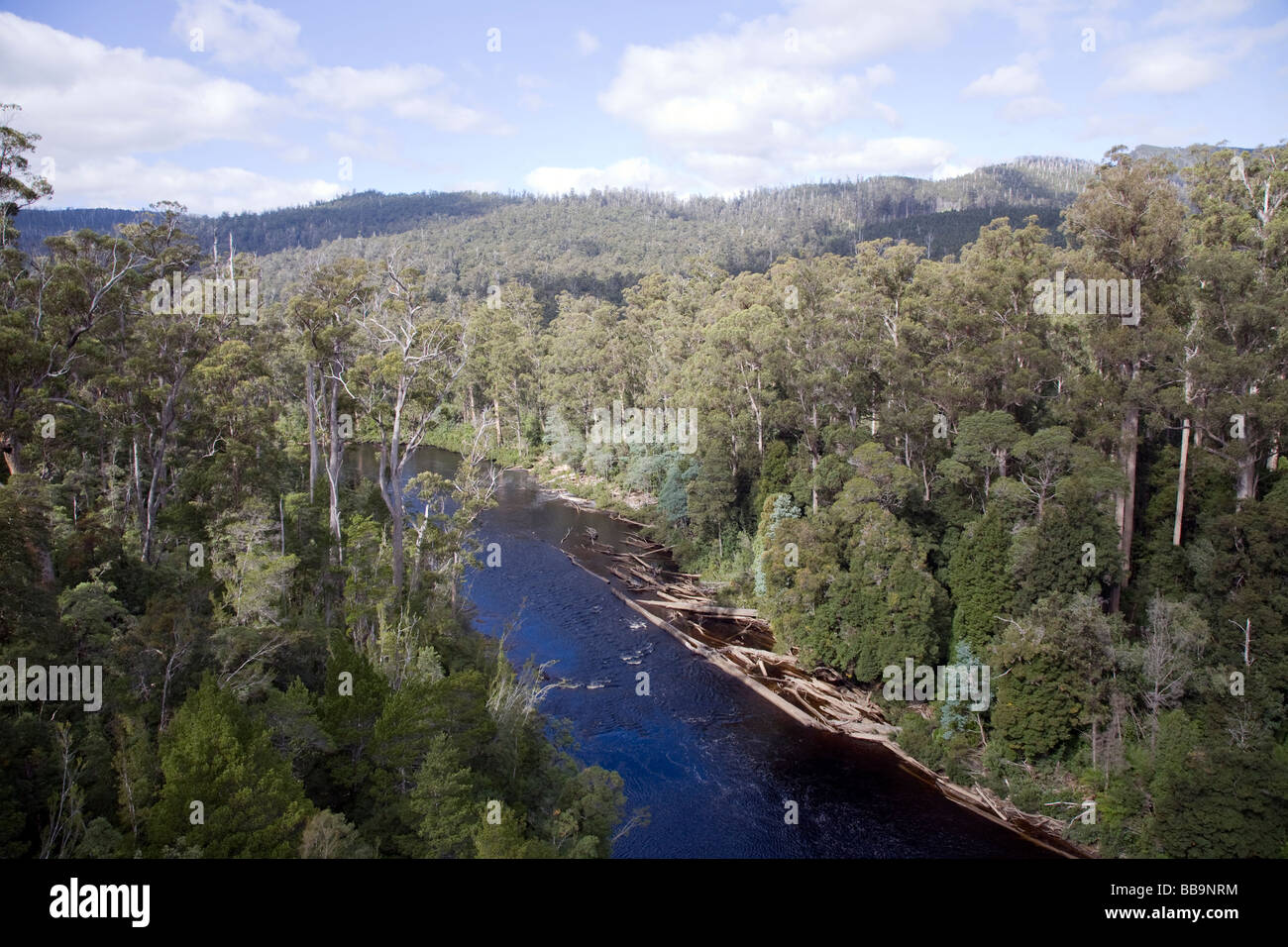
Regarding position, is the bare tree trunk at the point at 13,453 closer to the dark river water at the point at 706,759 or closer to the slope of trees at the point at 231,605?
the slope of trees at the point at 231,605

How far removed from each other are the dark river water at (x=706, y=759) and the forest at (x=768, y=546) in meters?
1.91

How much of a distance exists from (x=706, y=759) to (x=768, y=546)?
36.5ft

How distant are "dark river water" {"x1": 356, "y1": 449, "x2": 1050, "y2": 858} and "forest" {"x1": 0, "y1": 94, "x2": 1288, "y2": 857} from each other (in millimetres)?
1912

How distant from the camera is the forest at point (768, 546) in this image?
Answer: 14.3m

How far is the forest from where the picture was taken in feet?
47.0

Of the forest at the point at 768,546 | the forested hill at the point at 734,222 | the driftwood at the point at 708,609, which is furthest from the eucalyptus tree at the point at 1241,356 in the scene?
the forested hill at the point at 734,222

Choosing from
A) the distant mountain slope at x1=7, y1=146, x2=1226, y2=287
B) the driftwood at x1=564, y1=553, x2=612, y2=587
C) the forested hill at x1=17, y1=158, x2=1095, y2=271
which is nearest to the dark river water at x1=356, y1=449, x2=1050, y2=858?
the driftwood at x1=564, y1=553, x2=612, y2=587

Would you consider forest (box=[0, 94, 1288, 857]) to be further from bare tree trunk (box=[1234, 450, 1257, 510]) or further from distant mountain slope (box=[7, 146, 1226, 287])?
distant mountain slope (box=[7, 146, 1226, 287])

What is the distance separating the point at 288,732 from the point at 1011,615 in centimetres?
2132

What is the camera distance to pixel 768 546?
3431 centimetres

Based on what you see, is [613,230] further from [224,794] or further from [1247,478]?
[224,794]

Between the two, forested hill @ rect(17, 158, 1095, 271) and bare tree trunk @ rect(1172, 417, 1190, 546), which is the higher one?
forested hill @ rect(17, 158, 1095, 271)

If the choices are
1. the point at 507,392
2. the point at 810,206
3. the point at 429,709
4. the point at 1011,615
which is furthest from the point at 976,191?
the point at 429,709
